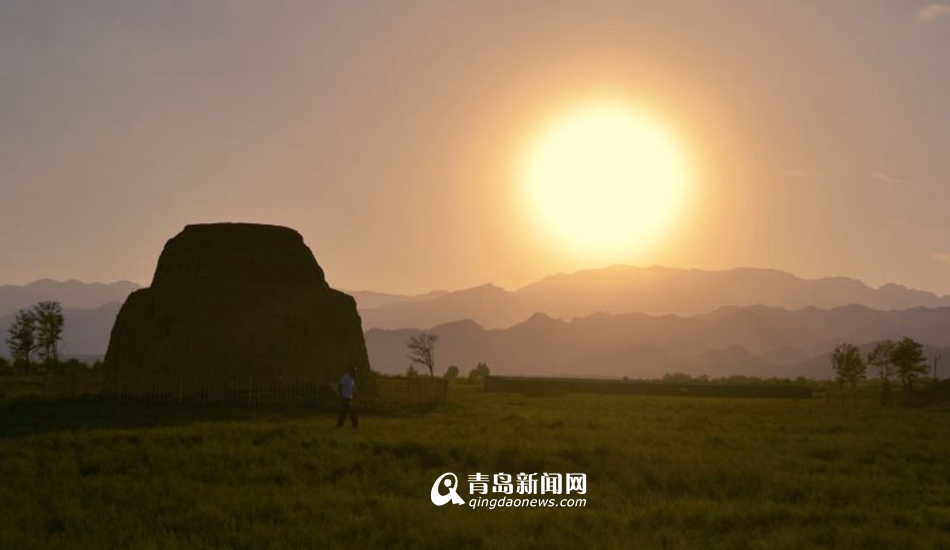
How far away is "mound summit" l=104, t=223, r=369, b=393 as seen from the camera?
1551 inches

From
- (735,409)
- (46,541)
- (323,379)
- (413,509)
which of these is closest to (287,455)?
(413,509)

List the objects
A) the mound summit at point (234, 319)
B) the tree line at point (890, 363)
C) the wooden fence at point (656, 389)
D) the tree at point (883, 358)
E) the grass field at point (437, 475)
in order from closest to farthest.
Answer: the grass field at point (437, 475) < the mound summit at point (234, 319) < the tree line at point (890, 363) < the tree at point (883, 358) < the wooden fence at point (656, 389)

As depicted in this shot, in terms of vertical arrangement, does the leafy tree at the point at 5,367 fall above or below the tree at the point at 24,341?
below

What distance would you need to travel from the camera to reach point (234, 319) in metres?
40.2

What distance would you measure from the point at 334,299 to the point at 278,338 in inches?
169

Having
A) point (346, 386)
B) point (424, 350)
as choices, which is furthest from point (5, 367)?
point (346, 386)

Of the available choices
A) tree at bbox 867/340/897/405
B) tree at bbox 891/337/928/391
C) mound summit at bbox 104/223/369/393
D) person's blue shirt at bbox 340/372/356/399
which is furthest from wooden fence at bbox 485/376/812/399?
person's blue shirt at bbox 340/372/356/399

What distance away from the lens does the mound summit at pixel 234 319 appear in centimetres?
3941

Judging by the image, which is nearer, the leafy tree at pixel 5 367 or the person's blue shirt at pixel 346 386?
the person's blue shirt at pixel 346 386

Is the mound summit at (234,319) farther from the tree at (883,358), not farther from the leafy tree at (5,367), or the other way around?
the tree at (883,358)

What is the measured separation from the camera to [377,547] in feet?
39.6

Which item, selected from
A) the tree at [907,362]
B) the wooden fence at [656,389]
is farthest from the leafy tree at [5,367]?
the tree at [907,362]

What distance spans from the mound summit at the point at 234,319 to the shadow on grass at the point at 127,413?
93.3 inches

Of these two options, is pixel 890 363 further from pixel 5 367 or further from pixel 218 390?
pixel 5 367
